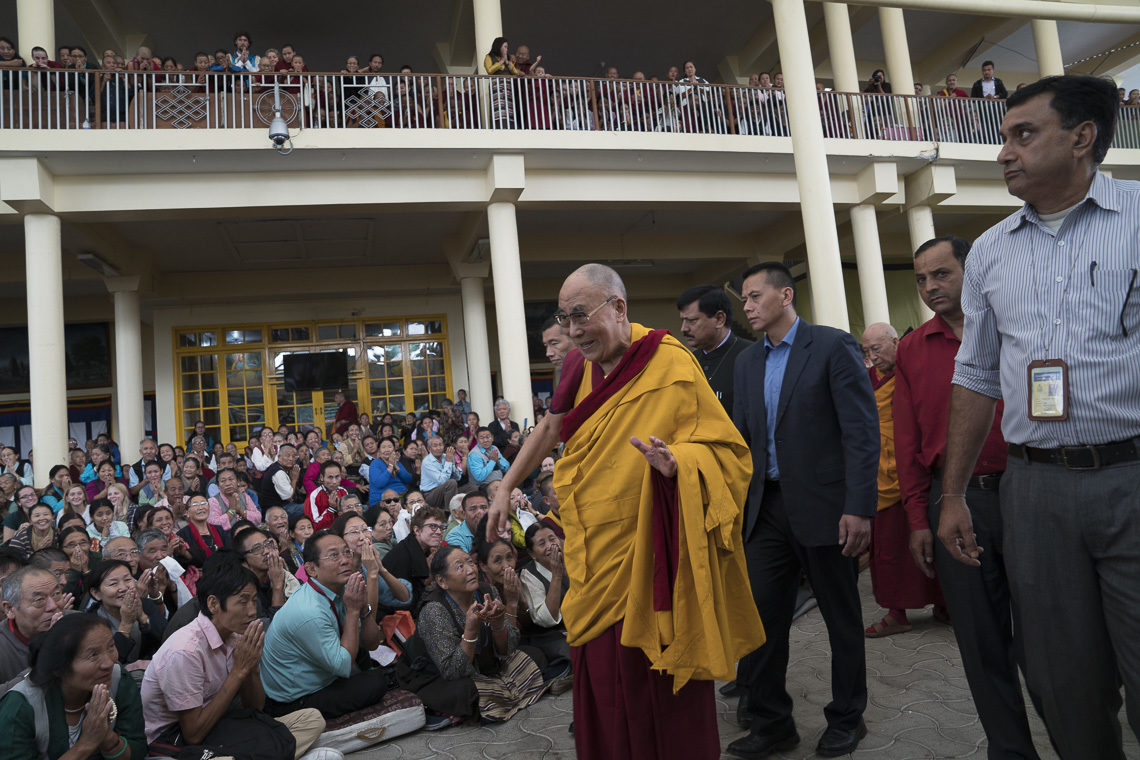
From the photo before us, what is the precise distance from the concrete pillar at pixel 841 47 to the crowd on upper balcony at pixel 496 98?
0.51 m

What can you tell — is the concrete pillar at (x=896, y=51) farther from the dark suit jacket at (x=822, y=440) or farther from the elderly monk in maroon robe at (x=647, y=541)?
the elderly monk in maroon robe at (x=647, y=541)

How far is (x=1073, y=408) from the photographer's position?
5.32 feet

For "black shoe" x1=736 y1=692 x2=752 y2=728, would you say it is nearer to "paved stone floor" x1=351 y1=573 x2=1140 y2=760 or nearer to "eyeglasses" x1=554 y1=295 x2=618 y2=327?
"paved stone floor" x1=351 y1=573 x2=1140 y2=760

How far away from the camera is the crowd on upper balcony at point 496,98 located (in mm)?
8523

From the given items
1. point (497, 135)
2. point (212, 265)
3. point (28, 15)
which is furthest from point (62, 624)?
point (212, 265)

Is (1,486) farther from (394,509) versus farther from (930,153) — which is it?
(930,153)

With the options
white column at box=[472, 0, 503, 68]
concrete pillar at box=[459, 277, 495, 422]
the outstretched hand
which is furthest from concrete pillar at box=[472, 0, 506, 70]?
the outstretched hand

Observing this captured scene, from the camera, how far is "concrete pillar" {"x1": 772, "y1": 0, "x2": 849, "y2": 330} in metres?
9.16

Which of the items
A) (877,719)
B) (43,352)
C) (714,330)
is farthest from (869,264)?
(43,352)

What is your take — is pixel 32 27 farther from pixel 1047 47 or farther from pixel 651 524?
pixel 1047 47

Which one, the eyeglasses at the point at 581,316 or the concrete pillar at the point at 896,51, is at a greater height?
the concrete pillar at the point at 896,51

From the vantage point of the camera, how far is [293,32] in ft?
40.6

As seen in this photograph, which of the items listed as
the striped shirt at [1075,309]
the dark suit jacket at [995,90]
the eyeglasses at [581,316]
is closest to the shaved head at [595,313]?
the eyeglasses at [581,316]

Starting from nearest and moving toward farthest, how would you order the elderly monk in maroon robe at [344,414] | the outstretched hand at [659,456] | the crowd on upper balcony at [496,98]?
the outstretched hand at [659,456], the crowd on upper balcony at [496,98], the elderly monk in maroon robe at [344,414]
